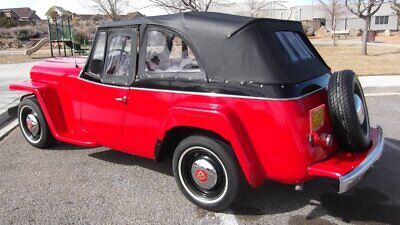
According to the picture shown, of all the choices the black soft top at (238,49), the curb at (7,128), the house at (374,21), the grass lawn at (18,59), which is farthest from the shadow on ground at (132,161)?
the house at (374,21)

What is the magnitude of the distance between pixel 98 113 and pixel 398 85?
305 inches

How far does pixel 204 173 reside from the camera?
372 cm

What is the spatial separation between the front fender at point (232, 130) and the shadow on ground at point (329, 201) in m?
0.35

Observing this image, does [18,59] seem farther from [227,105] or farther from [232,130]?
[232,130]

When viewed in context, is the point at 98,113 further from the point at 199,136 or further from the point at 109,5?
the point at 109,5

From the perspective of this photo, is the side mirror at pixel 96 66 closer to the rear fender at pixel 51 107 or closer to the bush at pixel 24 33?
the rear fender at pixel 51 107

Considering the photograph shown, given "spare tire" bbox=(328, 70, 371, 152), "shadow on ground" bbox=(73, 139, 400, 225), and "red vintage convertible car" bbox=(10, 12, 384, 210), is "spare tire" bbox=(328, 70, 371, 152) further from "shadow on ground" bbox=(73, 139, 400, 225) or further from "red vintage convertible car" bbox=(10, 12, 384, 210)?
"shadow on ground" bbox=(73, 139, 400, 225)

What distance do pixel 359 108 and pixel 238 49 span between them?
3.96ft

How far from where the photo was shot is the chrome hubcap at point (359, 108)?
3628mm

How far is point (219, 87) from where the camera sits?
11.6 ft

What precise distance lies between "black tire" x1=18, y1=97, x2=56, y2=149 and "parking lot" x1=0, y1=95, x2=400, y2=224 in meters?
0.29

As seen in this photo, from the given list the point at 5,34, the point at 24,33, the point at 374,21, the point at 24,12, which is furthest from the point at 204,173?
the point at 24,12

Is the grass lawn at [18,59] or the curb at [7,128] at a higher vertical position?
the grass lawn at [18,59]

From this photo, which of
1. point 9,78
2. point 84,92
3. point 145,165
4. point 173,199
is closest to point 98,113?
point 84,92
